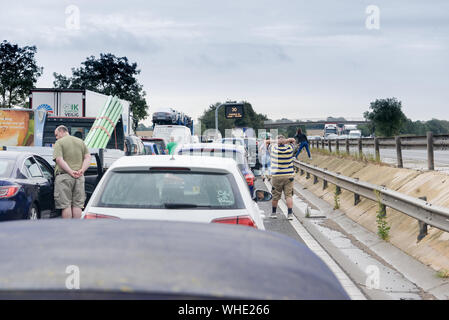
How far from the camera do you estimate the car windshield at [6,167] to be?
10.2 metres

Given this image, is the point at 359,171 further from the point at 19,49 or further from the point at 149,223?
the point at 19,49

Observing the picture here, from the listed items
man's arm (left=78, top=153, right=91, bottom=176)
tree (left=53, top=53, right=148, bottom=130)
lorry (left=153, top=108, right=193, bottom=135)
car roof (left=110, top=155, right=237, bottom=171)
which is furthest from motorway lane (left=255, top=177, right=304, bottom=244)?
tree (left=53, top=53, right=148, bottom=130)

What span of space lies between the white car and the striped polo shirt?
307 inches

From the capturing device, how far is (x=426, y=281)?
7.47 m

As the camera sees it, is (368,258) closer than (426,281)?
No

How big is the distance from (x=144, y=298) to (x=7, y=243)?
70 cm

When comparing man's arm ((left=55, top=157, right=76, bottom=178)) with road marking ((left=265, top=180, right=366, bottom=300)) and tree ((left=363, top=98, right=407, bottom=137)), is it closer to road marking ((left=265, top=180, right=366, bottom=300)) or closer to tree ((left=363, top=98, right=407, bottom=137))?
road marking ((left=265, top=180, right=366, bottom=300))

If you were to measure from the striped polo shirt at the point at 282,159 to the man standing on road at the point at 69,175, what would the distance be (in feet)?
14.4

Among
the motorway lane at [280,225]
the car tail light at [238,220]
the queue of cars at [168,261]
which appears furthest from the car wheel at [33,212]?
the queue of cars at [168,261]

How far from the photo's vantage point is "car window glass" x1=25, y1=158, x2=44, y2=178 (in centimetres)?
1116

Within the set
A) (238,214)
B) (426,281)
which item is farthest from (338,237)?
(238,214)

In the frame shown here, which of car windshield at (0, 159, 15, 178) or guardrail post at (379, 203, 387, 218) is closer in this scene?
car windshield at (0, 159, 15, 178)

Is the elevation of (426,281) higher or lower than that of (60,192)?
lower

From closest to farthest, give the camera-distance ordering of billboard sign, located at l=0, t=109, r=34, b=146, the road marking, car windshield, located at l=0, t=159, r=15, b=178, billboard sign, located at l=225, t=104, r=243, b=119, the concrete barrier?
the road marking, the concrete barrier, car windshield, located at l=0, t=159, r=15, b=178, billboard sign, located at l=0, t=109, r=34, b=146, billboard sign, located at l=225, t=104, r=243, b=119
